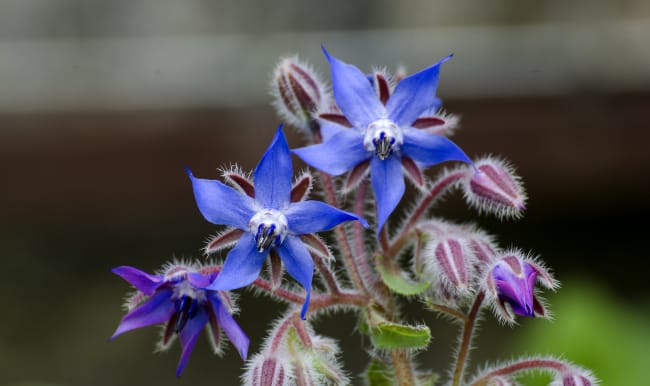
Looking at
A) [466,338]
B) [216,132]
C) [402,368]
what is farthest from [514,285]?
[216,132]

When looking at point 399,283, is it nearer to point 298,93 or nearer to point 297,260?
point 297,260

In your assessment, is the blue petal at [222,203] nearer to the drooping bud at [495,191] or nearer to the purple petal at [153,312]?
the purple petal at [153,312]

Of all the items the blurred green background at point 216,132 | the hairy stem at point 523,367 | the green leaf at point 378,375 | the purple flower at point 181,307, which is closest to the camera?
the purple flower at point 181,307

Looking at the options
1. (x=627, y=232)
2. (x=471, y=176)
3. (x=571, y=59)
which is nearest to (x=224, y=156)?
(x=571, y=59)

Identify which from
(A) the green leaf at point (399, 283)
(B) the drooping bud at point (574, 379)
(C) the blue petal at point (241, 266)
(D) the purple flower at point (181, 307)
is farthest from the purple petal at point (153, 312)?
(B) the drooping bud at point (574, 379)

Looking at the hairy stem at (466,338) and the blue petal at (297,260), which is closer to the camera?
the blue petal at (297,260)

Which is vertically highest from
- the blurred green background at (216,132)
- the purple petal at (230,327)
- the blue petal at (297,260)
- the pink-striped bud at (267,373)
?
the blurred green background at (216,132)
